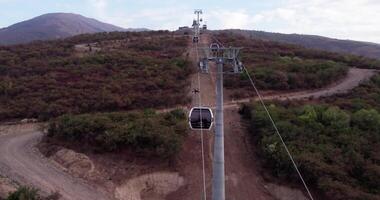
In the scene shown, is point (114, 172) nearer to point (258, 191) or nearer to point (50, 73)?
point (258, 191)

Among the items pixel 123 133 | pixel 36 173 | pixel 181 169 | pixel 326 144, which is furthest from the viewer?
pixel 326 144

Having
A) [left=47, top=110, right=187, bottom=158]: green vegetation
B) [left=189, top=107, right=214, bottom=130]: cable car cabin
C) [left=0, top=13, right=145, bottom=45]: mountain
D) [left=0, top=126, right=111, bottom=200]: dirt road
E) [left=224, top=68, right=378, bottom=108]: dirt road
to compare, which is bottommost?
[left=0, top=13, right=145, bottom=45]: mountain

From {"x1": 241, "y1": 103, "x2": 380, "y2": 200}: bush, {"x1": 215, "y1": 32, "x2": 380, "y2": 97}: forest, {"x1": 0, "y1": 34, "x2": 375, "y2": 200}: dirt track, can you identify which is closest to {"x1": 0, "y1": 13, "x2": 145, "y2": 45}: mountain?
{"x1": 215, "y1": 32, "x2": 380, "y2": 97}: forest

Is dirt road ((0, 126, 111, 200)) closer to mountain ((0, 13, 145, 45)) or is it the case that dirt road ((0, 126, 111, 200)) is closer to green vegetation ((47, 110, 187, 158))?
green vegetation ((47, 110, 187, 158))

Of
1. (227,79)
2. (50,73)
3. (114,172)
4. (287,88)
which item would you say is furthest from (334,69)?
(114,172)

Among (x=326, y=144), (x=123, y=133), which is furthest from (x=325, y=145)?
(x=123, y=133)

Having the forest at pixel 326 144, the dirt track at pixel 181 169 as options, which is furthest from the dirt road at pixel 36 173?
the forest at pixel 326 144

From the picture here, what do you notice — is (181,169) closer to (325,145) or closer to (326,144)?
(325,145)
